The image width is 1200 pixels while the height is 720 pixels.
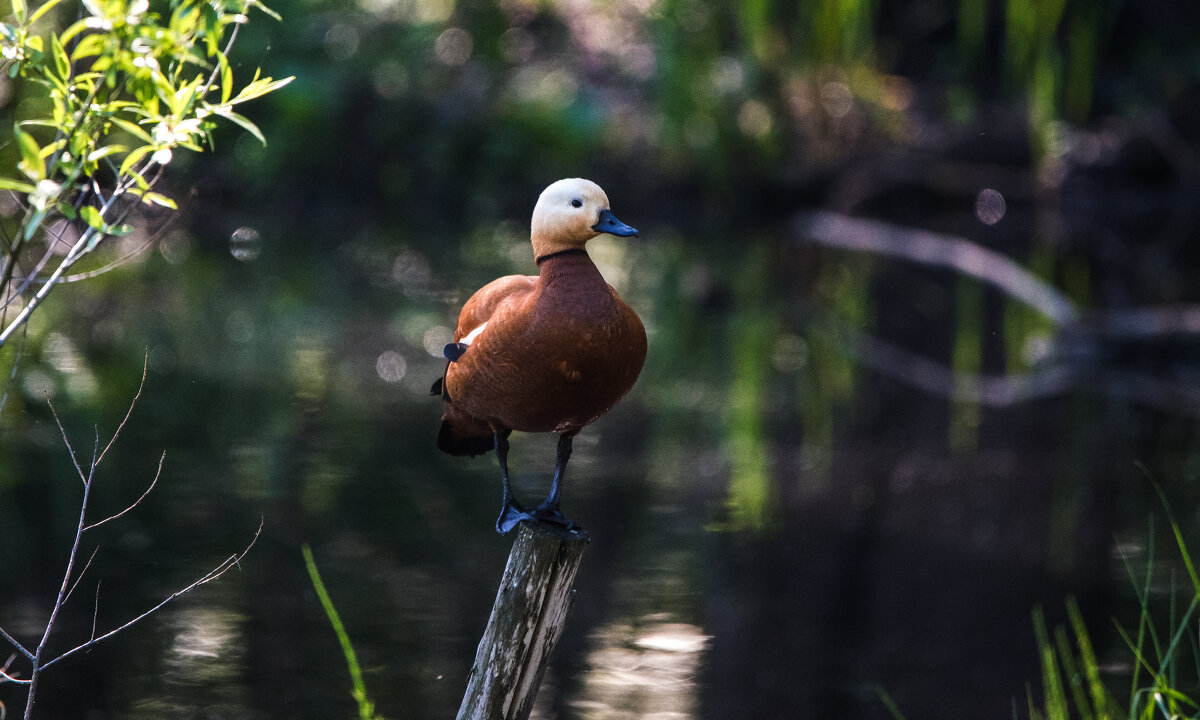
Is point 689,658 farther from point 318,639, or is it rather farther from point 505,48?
point 505,48

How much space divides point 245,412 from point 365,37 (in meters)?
8.52

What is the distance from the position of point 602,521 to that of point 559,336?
3341 millimetres

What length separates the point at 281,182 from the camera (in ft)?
44.9

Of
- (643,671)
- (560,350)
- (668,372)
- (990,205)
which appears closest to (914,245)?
(990,205)

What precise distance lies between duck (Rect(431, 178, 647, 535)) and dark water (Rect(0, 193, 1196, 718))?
146 cm

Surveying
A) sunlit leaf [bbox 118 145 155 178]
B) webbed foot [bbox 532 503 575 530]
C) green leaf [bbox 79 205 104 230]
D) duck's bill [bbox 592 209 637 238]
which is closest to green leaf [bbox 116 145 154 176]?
sunlit leaf [bbox 118 145 155 178]

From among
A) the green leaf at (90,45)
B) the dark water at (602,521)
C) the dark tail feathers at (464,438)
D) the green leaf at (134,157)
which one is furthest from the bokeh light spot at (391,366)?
the green leaf at (90,45)

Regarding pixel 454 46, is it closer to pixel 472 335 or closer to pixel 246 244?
pixel 246 244

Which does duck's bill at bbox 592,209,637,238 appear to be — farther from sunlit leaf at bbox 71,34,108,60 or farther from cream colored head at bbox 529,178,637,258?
sunlit leaf at bbox 71,34,108,60

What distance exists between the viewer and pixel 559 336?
2.23 m

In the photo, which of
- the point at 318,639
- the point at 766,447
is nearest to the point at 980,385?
the point at 766,447

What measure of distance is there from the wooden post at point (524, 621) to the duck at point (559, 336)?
231mm

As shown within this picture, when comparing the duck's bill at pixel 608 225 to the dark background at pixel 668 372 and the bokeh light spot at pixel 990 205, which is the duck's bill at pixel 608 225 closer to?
the dark background at pixel 668 372

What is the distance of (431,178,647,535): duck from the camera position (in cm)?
223
